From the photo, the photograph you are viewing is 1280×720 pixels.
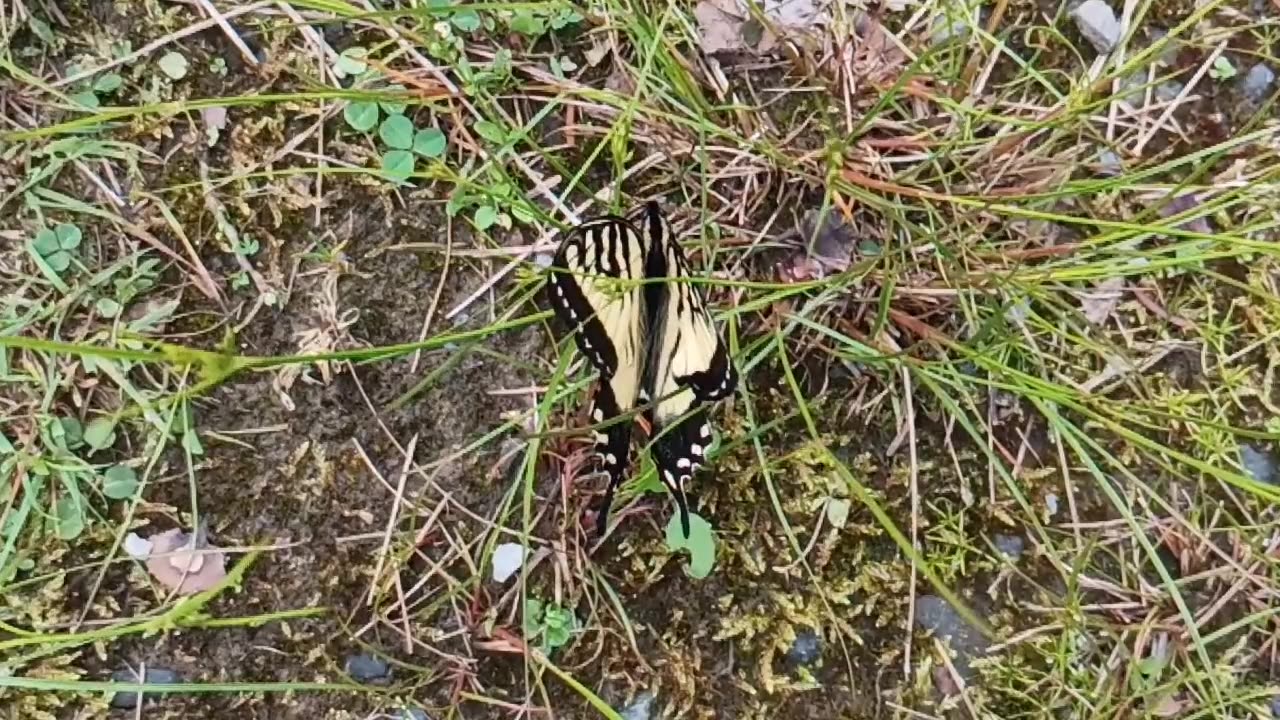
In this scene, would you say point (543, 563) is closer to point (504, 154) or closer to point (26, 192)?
point (504, 154)

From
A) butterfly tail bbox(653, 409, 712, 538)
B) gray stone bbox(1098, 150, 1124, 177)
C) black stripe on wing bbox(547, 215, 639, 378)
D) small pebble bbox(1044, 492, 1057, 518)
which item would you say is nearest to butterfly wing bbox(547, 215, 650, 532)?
black stripe on wing bbox(547, 215, 639, 378)

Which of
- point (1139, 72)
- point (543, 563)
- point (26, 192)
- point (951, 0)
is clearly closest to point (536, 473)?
point (543, 563)

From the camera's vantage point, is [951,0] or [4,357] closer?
[4,357]

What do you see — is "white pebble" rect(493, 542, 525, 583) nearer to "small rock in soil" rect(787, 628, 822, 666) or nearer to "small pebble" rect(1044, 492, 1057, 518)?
"small rock in soil" rect(787, 628, 822, 666)

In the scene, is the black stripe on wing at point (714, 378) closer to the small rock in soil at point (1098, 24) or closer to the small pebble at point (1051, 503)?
the small pebble at point (1051, 503)

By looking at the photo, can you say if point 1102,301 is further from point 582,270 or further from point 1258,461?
point 582,270

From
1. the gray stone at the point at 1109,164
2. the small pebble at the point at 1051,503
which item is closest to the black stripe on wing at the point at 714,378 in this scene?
the small pebble at the point at 1051,503
